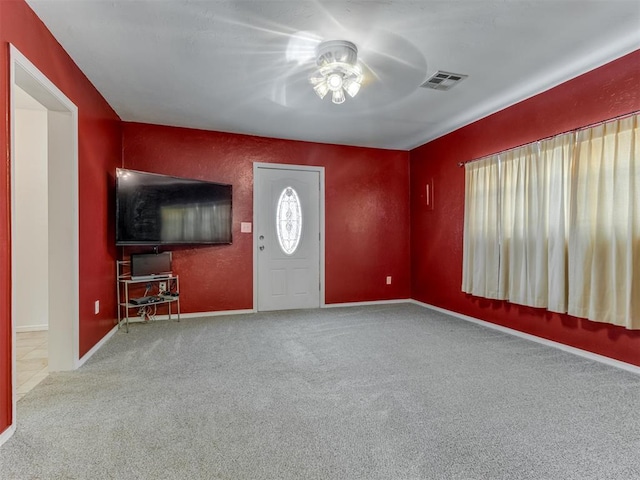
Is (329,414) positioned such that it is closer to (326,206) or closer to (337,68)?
(337,68)

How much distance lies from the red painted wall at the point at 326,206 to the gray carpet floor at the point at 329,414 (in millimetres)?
1398

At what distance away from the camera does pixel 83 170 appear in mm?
2865

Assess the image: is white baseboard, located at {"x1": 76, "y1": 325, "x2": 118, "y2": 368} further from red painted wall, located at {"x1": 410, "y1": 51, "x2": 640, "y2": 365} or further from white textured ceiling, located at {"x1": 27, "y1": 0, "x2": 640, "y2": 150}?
red painted wall, located at {"x1": 410, "y1": 51, "x2": 640, "y2": 365}

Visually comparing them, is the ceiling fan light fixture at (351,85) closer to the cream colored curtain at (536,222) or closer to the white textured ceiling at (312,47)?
the white textured ceiling at (312,47)

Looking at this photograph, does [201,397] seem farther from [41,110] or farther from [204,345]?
[41,110]

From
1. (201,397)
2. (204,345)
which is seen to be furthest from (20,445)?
(204,345)

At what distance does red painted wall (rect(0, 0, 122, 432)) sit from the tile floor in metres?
0.34

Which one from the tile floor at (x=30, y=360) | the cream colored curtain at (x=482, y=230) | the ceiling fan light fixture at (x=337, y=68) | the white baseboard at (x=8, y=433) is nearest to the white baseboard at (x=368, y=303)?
the cream colored curtain at (x=482, y=230)

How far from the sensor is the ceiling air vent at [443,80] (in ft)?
9.77

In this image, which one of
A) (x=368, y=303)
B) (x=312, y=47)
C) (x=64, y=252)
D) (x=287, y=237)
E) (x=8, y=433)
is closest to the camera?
(x=8, y=433)

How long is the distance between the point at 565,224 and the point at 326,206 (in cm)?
300

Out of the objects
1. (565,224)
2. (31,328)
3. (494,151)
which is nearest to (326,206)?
(494,151)

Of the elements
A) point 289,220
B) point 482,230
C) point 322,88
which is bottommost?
point 482,230

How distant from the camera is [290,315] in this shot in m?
4.55
